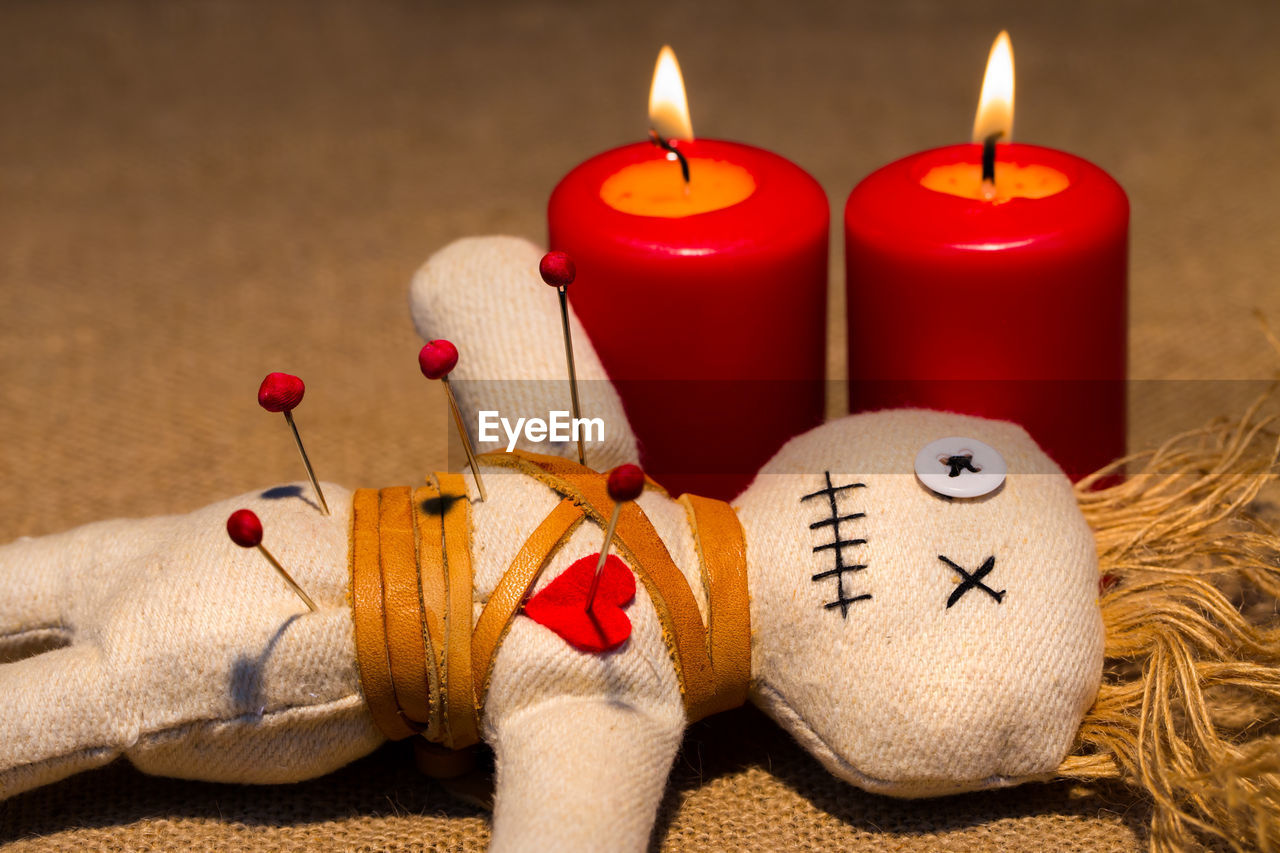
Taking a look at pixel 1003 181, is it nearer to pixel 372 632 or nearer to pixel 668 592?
pixel 668 592

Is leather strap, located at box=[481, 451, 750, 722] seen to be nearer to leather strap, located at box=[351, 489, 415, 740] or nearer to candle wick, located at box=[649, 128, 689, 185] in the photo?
leather strap, located at box=[351, 489, 415, 740]

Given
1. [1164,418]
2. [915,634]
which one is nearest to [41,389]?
[915,634]

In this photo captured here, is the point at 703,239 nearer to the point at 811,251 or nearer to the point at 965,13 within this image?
→ the point at 811,251

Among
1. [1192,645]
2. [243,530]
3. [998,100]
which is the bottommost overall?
[1192,645]

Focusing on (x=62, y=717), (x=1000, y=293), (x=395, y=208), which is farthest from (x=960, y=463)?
(x=395, y=208)

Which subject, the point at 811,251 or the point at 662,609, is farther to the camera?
the point at 811,251

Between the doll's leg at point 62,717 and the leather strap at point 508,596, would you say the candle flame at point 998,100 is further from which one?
the doll's leg at point 62,717
